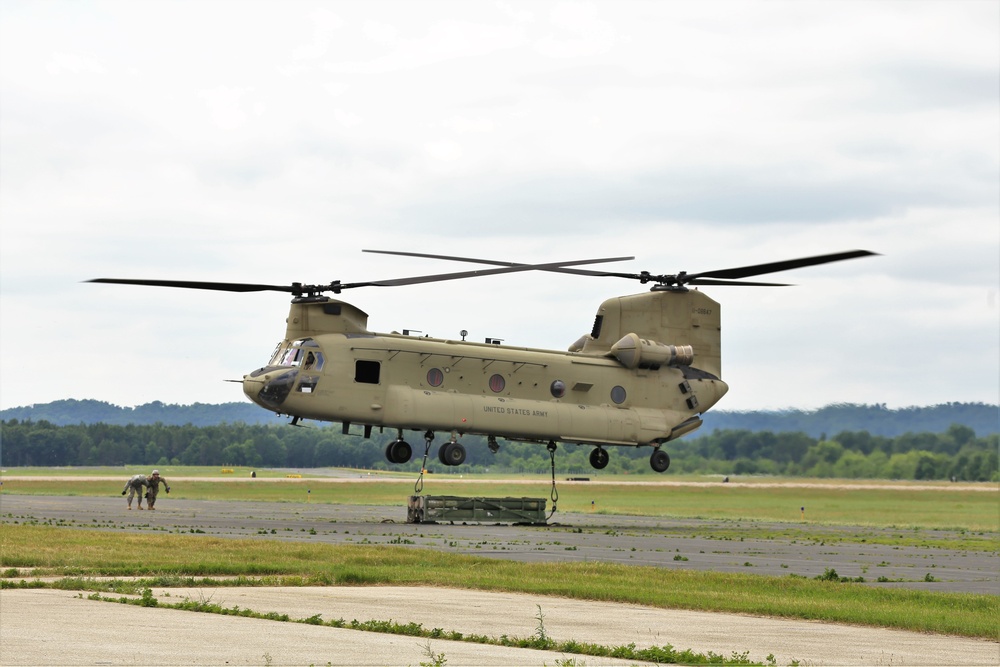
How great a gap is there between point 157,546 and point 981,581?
21.2 meters

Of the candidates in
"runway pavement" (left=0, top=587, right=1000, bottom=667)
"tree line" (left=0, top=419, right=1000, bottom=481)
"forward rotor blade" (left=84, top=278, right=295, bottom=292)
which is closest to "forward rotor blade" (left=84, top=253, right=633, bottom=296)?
"forward rotor blade" (left=84, top=278, right=295, bottom=292)

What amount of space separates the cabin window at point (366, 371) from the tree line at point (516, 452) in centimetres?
4695

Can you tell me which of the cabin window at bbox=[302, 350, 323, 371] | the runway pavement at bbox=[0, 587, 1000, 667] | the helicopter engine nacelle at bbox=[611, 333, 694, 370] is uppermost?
the helicopter engine nacelle at bbox=[611, 333, 694, 370]

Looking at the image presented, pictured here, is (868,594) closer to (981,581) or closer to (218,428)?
(981,581)

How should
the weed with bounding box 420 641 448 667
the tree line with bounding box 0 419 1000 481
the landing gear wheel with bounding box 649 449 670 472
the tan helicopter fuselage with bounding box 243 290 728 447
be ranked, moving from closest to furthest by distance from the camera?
the weed with bounding box 420 641 448 667 < the tan helicopter fuselage with bounding box 243 290 728 447 < the landing gear wheel with bounding box 649 449 670 472 < the tree line with bounding box 0 419 1000 481

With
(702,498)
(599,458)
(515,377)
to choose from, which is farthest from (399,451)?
(702,498)

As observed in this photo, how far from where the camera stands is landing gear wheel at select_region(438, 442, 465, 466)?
138 ft

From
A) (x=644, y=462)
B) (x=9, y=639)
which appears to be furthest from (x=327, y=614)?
(x=644, y=462)

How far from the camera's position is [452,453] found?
42531 mm

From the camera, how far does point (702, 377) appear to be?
4891 cm

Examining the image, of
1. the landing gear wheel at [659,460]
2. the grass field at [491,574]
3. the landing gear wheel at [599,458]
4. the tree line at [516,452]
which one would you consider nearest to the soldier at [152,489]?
the grass field at [491,574]

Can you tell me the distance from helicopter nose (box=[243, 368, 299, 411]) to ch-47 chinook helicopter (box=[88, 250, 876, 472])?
44mm

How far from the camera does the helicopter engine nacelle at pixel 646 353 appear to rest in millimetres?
46719

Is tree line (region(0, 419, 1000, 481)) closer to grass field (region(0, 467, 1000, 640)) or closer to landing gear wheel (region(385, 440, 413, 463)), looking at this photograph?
landing gear wheel (region(385, 440, 413, 463))
